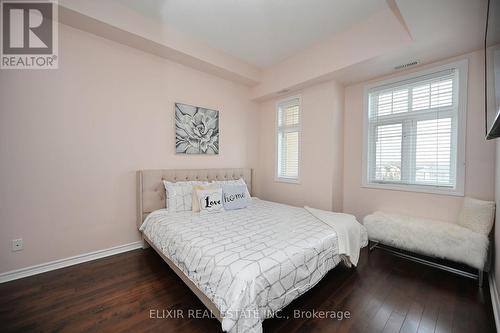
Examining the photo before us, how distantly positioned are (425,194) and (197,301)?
2.98 m

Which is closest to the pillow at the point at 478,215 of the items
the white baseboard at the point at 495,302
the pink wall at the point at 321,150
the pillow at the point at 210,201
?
the white baseboard at the point at 495,302

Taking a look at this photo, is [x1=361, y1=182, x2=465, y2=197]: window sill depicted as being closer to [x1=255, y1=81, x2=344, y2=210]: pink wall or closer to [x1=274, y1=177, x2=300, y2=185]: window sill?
[x1=255, y1=81, x2=344, y2=210]: pink wall

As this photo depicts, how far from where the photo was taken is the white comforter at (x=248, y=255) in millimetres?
1250

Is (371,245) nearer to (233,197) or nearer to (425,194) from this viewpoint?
(425,194)

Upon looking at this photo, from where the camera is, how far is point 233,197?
2912 millimetres

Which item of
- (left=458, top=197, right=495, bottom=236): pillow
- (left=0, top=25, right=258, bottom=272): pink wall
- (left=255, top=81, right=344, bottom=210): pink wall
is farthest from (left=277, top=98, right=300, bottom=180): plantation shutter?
(left=458, top=197, right=495, bottom=236): pillow

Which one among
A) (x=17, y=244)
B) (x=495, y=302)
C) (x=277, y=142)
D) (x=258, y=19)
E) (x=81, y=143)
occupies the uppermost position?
(x=258, y=19)

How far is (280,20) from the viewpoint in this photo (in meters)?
2.54

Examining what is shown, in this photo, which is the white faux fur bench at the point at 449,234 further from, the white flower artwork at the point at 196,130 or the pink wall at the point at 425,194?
the white flower artwork at the point at 196,130

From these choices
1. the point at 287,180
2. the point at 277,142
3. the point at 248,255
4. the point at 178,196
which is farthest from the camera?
the point at 277,142

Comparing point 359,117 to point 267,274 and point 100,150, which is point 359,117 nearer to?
point 267,274

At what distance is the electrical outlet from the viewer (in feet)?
6.67

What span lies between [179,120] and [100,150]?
110 centimetres

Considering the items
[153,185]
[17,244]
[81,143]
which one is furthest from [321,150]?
[17,244]
